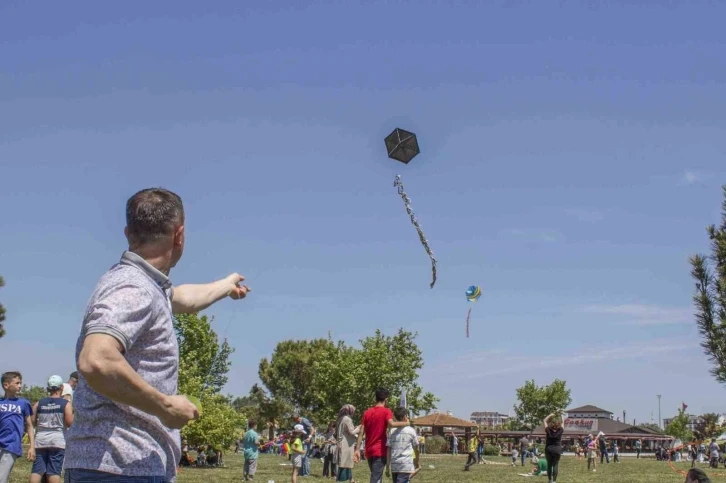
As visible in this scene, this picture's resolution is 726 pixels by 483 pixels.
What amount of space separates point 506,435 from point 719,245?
348 ft

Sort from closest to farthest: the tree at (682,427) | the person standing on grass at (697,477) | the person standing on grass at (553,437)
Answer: the person standing on grass at (697,477) < the person standing on grass at (553,437) < the tree at (682,427)

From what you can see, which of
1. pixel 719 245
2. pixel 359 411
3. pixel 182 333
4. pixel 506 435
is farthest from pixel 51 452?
pixel 506 435

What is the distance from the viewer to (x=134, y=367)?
3.06 m

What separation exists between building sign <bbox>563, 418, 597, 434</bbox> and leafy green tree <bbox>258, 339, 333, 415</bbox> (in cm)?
4983

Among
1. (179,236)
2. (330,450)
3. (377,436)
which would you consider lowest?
(330,450)

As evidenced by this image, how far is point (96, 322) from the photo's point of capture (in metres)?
2.91

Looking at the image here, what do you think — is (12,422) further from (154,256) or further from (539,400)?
(539,400)

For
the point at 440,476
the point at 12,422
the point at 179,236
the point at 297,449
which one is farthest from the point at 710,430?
the point at 179,236

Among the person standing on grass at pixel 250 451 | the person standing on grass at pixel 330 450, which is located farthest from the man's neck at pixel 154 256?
the person standing on grass at pixel 330 450

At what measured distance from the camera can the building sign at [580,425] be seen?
122438 millimetres

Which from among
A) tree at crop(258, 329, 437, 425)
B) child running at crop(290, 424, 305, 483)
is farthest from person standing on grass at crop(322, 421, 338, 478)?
tree at crop(258, 329, 437, 425)

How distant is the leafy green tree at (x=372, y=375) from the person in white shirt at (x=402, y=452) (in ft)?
169

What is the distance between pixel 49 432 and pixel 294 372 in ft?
268

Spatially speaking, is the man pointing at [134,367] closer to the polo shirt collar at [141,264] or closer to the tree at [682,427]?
the polo shirt collar at [141,264]
